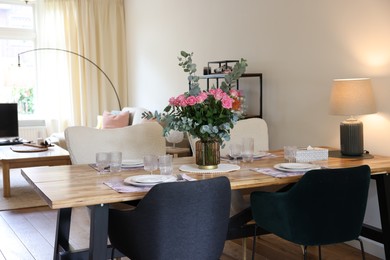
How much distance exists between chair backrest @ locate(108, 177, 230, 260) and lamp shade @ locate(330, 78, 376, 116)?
1298 millimetres

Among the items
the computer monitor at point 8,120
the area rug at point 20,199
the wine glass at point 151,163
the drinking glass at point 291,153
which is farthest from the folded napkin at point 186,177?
the computer monitor at point 8,120

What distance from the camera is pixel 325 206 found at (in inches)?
88.2

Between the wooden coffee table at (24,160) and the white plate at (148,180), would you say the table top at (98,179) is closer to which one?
the white plate at (148,180)

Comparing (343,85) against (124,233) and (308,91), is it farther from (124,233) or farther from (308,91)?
(124,233)

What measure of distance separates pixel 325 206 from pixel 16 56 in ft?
21.4

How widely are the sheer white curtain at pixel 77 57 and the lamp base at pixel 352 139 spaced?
540 centimetres

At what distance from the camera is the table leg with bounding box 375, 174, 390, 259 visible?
108 inches

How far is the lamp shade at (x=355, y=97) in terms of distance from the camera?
294 centimetres

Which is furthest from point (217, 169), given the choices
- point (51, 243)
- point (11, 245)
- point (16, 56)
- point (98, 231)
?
point (16, 56)

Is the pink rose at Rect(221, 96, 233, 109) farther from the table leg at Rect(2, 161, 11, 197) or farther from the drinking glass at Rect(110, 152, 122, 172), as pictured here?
the table leg at Rect(2, 161, 11, 197)

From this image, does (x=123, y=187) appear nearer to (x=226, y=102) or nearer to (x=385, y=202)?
(x=226, y=102)

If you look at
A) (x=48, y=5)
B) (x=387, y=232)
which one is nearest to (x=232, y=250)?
(x=387, y=232)

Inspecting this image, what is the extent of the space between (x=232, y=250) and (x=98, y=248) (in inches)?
64.1

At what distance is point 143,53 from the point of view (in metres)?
7.21
